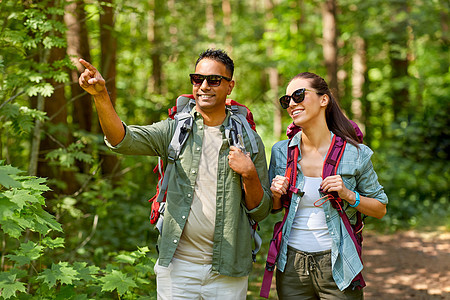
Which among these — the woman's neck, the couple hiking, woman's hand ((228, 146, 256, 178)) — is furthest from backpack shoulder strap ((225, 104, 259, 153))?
the woman's neck

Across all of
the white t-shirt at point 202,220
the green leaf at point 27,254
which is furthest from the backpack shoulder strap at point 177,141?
the green leaf at point 27,254

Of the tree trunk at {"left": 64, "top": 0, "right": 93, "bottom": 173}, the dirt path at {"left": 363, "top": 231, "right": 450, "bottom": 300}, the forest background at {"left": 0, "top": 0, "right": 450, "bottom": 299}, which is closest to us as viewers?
the forest background at {"left": 0, "top": 0, "right": 450, "bottom": 299}

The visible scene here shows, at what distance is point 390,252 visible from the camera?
8.86 m

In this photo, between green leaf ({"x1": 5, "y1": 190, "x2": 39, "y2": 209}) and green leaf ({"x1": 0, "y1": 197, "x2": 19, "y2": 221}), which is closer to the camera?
green leaf ({"x1": 0, "y1": 197, "x2": 19, "y2": 221})

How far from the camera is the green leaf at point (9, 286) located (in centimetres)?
345

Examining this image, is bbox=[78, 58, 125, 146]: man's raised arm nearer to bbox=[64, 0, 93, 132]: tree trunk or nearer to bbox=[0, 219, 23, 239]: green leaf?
bbox=[0, 219, 23, 239]: green leaf

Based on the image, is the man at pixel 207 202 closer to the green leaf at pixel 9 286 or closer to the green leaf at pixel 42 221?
the green leaf at pixel 42 221

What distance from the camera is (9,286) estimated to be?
11.5 ft

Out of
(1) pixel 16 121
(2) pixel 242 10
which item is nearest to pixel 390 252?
(1) pixel 16 121

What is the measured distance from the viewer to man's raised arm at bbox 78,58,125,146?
281 cm

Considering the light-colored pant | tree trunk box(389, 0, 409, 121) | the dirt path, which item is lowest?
the dirt path

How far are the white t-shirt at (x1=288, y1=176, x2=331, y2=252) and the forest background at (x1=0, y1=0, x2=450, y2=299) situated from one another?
5.53 feet

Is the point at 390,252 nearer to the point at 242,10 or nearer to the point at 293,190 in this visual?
the point at 293,190

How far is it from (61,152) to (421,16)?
34.6 ft
